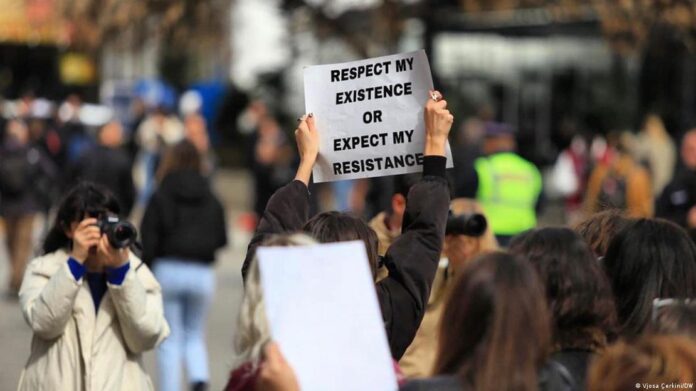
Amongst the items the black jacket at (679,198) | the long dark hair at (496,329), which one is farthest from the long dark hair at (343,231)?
the black jacket at (679,198)

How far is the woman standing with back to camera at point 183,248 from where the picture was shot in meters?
8.78

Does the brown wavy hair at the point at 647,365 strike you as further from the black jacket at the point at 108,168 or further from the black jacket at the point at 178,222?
the black jacket at the point at 108,168

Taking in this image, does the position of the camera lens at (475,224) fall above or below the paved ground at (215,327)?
above

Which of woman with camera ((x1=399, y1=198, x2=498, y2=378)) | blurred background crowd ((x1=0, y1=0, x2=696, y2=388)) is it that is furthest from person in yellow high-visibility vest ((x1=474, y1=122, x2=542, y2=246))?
woman with camera ((x1=399, y1=198, x2=498, y2=378))

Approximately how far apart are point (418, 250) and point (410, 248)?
3cm

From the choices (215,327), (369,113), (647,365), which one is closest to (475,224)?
(369,113)

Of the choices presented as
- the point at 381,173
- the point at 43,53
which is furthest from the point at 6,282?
the point at 43,53

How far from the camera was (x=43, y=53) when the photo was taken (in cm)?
3039

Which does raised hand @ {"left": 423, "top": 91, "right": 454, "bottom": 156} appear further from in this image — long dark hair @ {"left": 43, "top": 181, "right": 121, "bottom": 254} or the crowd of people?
long dark hair @ {"left": 43, "top": 181, "right": 121, "bottom": 254}

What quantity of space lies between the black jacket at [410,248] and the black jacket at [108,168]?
943 cm

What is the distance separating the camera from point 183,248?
8781mm

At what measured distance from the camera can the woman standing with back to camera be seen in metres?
8.78

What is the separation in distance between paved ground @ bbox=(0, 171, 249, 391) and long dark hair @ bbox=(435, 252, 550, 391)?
9.03 ft

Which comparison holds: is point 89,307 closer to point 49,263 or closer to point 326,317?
point 49,263
